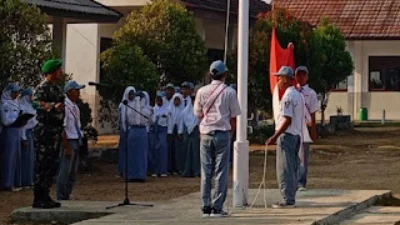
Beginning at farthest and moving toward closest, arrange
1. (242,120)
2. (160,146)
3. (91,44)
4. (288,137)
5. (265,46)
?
(91,44), (265,46), (160,146), (288,137), (242,120)

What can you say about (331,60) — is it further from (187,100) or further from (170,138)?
(170,138)

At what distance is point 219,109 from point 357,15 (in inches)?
1537

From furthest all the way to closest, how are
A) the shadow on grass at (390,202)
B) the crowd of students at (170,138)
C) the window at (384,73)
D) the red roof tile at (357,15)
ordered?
the window at (384,73) → the red roof tile at (357,15) → the crowd of students at (170,138) → the shadow on grass at (390,202)

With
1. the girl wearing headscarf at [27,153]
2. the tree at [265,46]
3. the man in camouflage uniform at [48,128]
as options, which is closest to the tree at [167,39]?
the tree at [265,46]

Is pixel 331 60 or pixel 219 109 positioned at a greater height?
pixel 331 60

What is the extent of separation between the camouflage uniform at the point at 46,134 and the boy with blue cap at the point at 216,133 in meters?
1.98

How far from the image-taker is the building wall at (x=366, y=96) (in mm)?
48000

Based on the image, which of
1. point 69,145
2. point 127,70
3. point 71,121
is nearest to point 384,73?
point 127,70

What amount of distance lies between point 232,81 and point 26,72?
11201 millimetres

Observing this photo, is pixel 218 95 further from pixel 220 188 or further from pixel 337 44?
pixel 337 44

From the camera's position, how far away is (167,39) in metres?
24.1

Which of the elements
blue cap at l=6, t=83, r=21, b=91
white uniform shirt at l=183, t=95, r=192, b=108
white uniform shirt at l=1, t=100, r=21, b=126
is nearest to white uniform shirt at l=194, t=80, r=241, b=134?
blue cap at l=6, t=83, r=21, b=91

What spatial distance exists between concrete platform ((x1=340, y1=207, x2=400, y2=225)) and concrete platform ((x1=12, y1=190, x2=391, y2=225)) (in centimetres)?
10

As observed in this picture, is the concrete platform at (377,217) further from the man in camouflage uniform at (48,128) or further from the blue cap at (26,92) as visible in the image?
the blue cap at (26,92)
